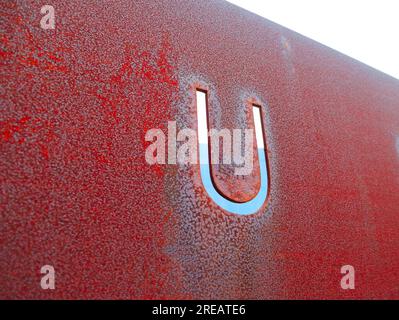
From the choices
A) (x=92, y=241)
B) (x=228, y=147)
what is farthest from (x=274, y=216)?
(x=92, y=241)

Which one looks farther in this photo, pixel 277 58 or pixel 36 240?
pixel 277 58

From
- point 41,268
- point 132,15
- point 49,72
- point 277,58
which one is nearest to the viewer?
point 41,268

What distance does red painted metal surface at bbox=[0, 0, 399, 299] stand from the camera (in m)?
0.54

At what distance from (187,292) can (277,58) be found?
79 centimetres

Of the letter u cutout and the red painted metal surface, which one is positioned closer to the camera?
the red painted metal surface

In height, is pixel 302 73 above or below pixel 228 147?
above

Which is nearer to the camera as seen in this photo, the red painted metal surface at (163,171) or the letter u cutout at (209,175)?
the red painted metal surface at (163,171)

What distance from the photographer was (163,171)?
0.68m

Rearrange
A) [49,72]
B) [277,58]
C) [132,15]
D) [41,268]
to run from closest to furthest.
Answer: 1. [41,268]
2. [49,72]
3. [132,15]
4. [277,58]

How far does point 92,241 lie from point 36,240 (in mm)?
93

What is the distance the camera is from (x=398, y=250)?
1.08 m

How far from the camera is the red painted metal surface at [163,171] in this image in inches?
21.2
